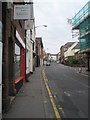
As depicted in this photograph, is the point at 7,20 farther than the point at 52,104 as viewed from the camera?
No

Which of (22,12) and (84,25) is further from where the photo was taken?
(84,25)

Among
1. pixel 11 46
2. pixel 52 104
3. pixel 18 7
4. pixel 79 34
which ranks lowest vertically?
pixel 52 104

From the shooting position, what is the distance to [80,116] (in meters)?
6.11

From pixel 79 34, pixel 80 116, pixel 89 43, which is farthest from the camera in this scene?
pixel 79 34

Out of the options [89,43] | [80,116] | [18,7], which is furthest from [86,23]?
[80,116]

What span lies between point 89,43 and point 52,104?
2488cm

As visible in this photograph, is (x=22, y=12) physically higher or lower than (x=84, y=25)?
lower

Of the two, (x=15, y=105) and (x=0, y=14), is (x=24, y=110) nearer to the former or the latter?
(x=15, y=105)

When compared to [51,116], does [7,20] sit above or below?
above

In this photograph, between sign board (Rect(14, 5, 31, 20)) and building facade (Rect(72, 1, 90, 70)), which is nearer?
sign board (Rect(14, 5, 31, 20))

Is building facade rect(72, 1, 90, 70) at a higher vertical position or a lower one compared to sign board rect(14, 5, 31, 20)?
higher

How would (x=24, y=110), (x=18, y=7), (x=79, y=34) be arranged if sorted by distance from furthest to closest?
(x=79, y=34)
(x=18, y=7)
(x=24, y=110)

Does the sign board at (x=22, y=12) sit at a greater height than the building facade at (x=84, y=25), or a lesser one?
lesser

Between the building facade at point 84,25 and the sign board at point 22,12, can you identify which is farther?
the building facade at point 84,25
